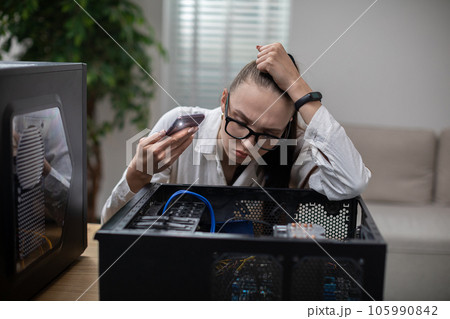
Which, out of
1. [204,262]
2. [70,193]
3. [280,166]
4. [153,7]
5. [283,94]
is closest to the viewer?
[204,262]

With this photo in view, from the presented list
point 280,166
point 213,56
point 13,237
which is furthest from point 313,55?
point 13,237

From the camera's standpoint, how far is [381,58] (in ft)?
7.97

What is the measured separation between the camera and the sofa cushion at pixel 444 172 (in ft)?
7.20

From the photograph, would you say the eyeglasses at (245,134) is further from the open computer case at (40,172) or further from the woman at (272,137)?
the open computer case at (40,172)

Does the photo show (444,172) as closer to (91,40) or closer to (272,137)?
(272,137)

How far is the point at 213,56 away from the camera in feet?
8.93

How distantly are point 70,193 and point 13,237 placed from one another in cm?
17

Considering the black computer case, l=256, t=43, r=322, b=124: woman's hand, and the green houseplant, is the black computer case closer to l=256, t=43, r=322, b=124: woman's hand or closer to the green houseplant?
l=256, t=43, r=322, b=124: woman's hand

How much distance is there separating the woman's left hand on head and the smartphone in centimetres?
19

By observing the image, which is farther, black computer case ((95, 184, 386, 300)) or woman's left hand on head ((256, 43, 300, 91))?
woman's left hand on head ((256, 43, 300, 91))

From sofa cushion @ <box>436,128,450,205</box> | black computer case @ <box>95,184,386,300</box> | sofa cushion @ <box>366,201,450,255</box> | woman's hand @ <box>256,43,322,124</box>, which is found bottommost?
sofa cushion @ <box>366,201,450,255</box>

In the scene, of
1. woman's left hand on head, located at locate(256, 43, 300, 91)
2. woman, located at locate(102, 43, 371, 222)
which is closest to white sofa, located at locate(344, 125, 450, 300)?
woman, located at locate(102, 43, 371, 222)

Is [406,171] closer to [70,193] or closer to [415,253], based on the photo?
[415,253]

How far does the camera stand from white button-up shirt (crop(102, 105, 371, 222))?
90 cm
